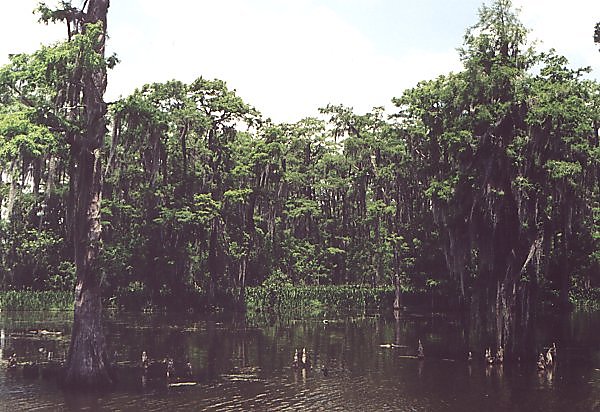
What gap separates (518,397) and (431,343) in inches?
579

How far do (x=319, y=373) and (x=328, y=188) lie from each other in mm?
42354

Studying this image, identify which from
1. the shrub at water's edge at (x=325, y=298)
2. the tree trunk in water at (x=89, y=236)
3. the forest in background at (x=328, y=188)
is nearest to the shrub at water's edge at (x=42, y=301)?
the forest in background at (x=328, y=188)

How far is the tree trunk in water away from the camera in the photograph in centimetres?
2283

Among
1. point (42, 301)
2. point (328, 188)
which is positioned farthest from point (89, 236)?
point (328, 188)

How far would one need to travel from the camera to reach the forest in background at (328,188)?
26.2 metres

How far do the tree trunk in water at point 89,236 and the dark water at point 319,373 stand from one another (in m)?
1.03

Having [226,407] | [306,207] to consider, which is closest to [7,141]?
[226,407]

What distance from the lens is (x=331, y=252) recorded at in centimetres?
6619

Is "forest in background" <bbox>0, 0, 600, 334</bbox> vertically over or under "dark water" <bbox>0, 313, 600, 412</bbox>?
over

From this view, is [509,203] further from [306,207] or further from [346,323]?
[306,207]

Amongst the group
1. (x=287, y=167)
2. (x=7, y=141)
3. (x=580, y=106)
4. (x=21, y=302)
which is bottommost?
(x=21, y=302)

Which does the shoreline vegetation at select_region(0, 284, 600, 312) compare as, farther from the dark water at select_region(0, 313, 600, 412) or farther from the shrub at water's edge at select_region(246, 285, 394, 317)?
the dark water at select_region(0, 313, 600, 412)

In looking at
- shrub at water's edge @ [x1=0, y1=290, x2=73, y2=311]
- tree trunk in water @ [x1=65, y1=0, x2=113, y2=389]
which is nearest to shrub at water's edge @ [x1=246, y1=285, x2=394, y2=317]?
shrub at water's edge @ [x1=0, y1=290, x2=73, y2=311]

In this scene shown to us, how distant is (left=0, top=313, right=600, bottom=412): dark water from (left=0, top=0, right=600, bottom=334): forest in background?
9.97 ft
